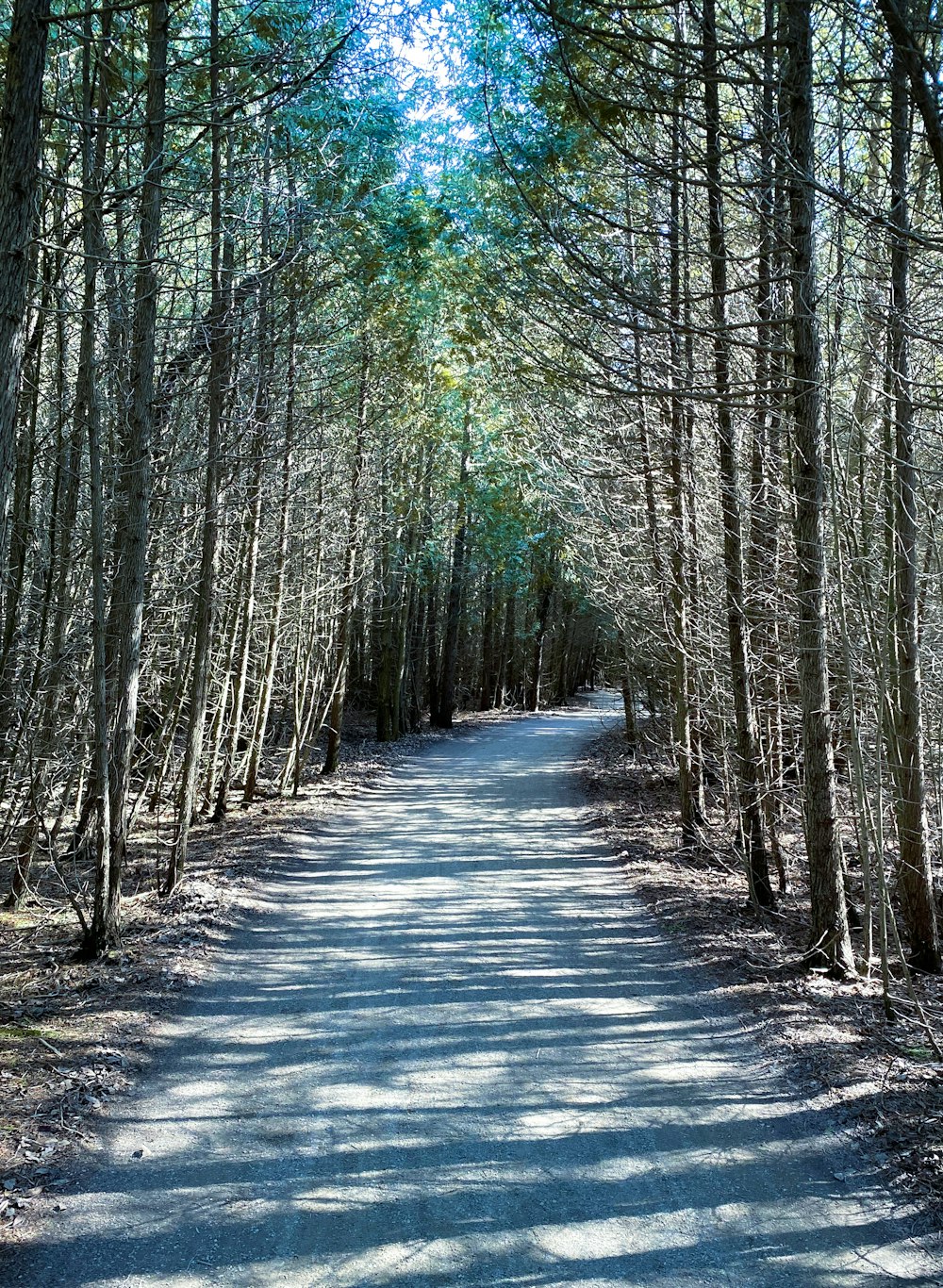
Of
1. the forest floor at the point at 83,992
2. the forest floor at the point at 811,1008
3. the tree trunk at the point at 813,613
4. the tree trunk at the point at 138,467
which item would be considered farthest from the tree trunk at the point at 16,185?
the forest floor at the point at 811,1008

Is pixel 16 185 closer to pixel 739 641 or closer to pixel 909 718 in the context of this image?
pixel 739 641

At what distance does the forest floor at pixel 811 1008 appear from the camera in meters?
4.31

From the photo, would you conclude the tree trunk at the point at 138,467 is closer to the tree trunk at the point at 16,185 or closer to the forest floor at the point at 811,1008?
the tree trunk at the point at 16,185

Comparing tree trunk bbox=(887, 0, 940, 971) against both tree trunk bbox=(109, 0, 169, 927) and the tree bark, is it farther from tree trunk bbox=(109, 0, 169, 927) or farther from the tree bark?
tree trunk bbox=(109, 0, 169, 927)

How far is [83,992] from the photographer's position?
19.8 feet

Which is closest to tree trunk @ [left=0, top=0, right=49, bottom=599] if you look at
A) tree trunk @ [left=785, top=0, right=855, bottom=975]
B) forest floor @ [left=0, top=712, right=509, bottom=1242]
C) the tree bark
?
forest floor @ [left=0, top=712, right=509, bottom=1242]

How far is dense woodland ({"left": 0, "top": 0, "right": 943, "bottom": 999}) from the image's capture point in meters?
5.49

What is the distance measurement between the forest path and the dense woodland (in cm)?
136

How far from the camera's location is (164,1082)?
4.82 metres

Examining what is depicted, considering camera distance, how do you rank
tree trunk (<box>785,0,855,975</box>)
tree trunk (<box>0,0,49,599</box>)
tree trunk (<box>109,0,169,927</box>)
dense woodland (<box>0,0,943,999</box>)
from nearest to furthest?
tree trunk (<box>0,0,49,599</box>), dense woodland (<box>0,0,943,999</box>), tree trunk (<box>785,0,855,975</box>), tree trunk (<box>109,0,169,927</box>)

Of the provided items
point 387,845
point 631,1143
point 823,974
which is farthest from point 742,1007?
point 387,845

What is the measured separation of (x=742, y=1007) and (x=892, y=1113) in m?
1.57

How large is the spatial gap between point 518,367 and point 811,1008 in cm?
685

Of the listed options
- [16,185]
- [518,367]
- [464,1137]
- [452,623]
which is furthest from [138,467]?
[452,623]
